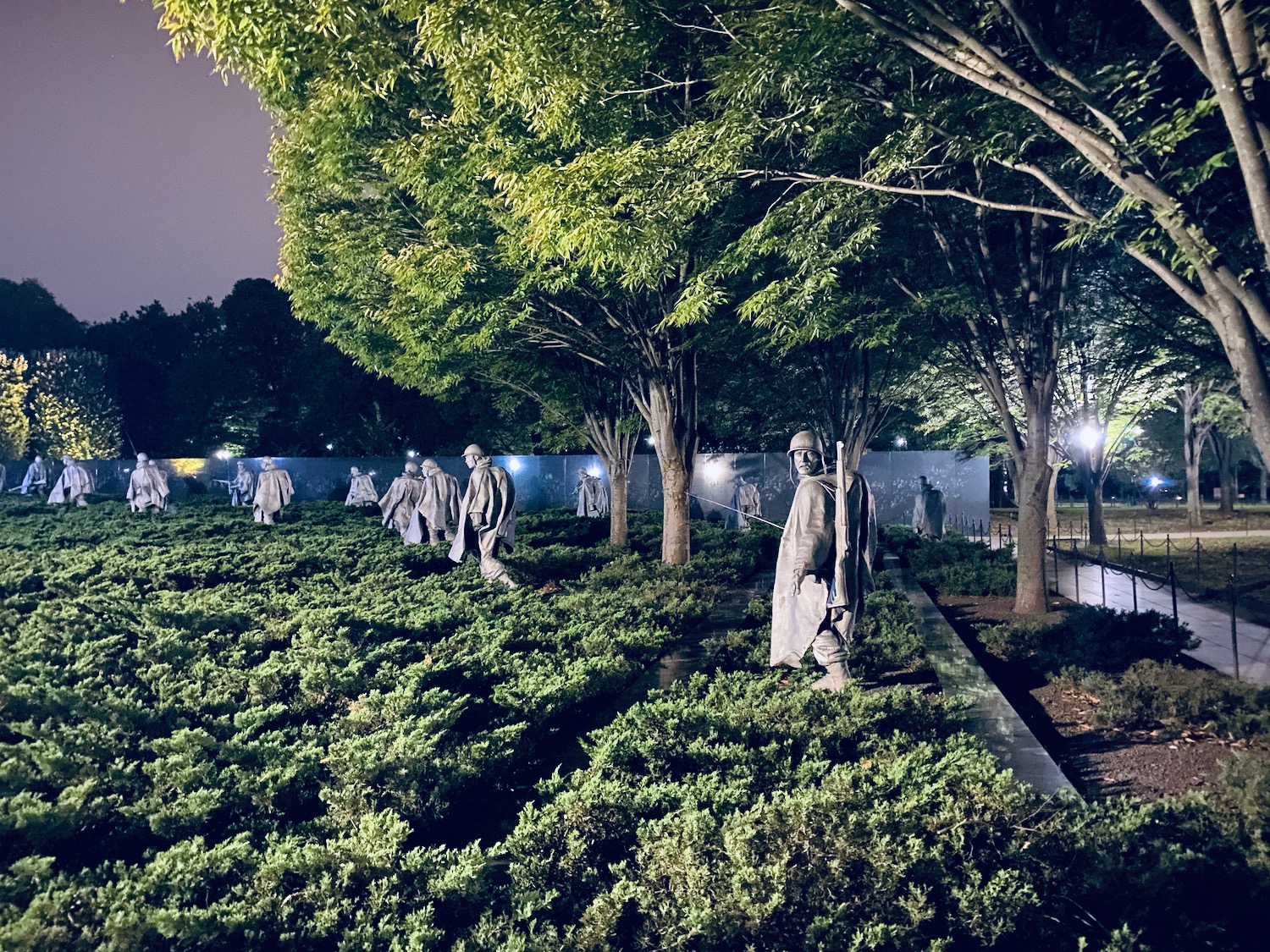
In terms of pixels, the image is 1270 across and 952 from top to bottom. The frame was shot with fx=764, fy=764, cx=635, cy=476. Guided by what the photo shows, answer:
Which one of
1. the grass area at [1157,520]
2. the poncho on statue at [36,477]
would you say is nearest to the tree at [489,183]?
the grass area at [1157,520]

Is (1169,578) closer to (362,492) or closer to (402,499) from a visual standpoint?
(402,499)

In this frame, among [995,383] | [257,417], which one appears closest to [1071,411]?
[995,383]

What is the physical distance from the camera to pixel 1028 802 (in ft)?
13.9

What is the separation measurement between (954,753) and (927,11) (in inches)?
188

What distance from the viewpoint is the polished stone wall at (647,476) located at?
27.8 meters

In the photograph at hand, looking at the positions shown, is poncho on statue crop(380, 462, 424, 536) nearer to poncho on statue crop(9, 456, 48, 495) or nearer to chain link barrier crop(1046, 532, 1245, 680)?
chain link barrier crop(1046, 532, 1245, 680)

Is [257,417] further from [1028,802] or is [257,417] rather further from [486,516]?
[1028,802]

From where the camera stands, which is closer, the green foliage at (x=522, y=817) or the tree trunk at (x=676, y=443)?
the green foliage at (x=522, y=817)

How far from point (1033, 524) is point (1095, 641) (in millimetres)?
3166

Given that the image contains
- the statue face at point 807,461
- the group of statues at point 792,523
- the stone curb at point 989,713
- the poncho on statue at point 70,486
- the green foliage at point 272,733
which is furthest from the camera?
the poncho on statue at point 70,486

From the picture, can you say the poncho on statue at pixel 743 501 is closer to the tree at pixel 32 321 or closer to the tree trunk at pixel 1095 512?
the tree trunk at pixel 1095 512

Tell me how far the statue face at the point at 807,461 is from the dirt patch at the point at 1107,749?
2.94m

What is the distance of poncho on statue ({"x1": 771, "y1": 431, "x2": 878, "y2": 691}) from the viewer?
270 inches

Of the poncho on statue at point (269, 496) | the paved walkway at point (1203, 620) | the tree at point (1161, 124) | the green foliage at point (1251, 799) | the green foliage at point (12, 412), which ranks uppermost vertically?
the green foliage at point (12, 412)
